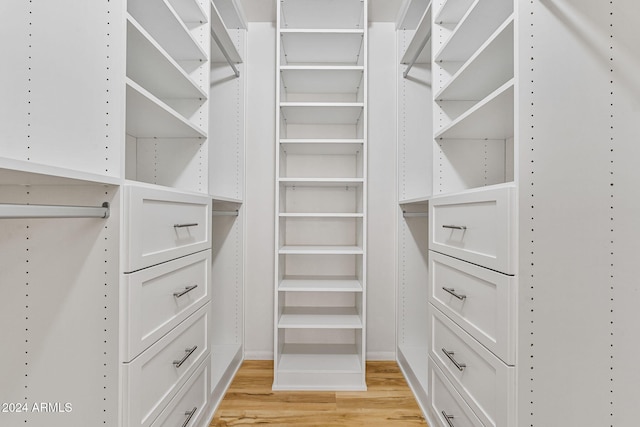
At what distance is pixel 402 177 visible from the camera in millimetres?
2242

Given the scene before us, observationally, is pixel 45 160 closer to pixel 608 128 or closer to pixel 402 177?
pixel 608 128

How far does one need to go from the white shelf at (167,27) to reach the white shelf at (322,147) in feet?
2.09

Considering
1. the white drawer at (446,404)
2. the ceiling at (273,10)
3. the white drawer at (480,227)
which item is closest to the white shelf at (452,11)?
the ceiling at (273,10)

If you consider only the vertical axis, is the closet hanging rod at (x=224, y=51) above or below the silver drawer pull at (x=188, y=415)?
above

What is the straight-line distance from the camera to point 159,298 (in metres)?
1.08

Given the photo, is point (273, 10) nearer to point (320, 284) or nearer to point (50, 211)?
point (320, 284)

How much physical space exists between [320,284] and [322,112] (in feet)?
3.45

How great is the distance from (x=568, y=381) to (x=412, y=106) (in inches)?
72.6

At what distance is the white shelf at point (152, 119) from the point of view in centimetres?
106

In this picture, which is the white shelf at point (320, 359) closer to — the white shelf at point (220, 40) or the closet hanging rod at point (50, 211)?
the closet hanging rod at point (50, 211)

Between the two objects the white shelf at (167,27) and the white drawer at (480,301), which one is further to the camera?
the white shelf at (167,27)

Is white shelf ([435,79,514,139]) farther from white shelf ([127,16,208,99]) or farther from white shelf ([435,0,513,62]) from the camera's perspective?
white shelf ([127,16,208,99])

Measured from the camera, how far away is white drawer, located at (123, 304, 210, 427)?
3.00 feet

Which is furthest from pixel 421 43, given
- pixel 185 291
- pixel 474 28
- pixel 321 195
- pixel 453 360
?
pixel 185 291
